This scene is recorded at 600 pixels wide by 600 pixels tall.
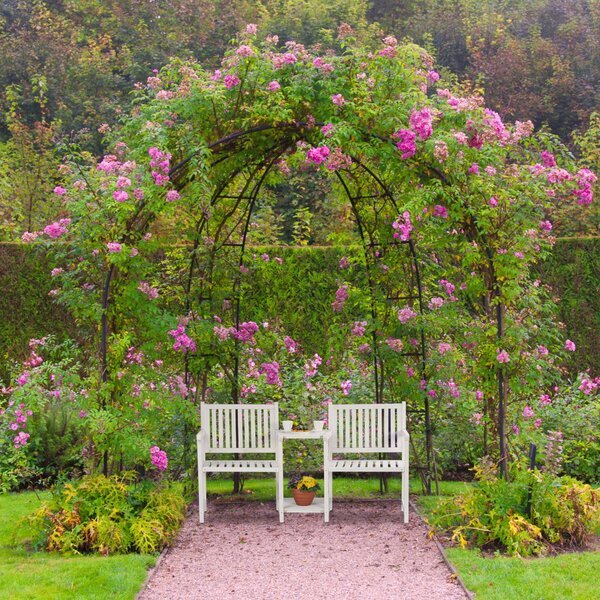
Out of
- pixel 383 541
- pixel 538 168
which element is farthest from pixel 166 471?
pixel 538 168

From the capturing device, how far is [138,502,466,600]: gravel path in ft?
14.7

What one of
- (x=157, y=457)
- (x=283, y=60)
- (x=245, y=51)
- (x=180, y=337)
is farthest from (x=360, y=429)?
(x=245, y=51)

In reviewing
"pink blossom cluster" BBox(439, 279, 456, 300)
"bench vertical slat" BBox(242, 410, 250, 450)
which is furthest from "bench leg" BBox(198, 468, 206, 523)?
"pink blossom cluster" BBox(439, 279, 456, 300)

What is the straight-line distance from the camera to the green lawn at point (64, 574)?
4328mm

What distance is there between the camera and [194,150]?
18.0ft

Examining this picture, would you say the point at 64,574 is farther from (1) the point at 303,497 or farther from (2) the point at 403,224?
(2) the point at 403,224

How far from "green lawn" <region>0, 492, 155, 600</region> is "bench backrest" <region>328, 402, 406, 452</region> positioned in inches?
72.8

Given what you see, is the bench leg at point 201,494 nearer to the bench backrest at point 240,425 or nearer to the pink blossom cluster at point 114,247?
the bench backrest at point 240,425

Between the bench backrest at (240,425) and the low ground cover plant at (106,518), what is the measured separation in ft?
2.45

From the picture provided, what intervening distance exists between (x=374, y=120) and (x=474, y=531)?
109 inches

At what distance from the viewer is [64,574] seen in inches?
180

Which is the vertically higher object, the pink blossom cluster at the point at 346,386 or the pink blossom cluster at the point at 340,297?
the pink blossom cluster at the point at 340,297

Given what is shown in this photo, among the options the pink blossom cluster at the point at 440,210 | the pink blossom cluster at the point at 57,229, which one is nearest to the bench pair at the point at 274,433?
the pink blossom cluster at the point at 440,210

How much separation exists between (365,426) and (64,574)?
2458mm
